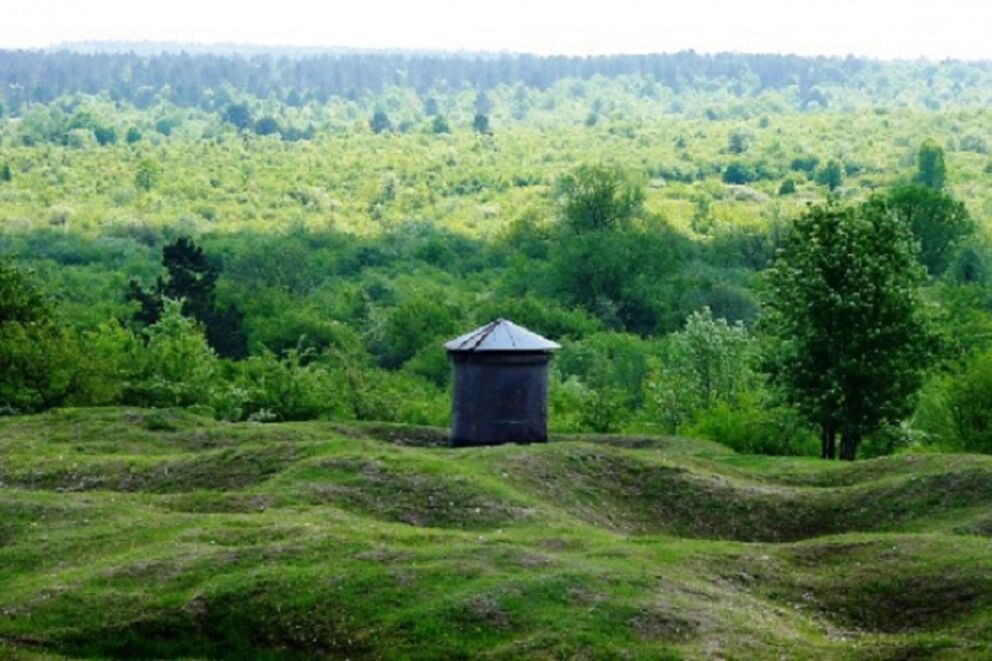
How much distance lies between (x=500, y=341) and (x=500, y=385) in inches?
40.7

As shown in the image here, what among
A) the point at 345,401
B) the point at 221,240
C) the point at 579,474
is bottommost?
the point at 221,240

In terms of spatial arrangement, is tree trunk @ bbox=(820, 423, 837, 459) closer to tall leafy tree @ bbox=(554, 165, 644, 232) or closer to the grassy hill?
the grassy hill

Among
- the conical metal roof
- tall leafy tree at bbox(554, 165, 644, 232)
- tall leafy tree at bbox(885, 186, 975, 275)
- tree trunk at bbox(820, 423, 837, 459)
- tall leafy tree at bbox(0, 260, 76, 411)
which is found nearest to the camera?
the conical metal roof

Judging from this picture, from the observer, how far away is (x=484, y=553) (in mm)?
30875

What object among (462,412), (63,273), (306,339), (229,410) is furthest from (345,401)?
(63,273)

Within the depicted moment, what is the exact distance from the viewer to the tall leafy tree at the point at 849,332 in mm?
50344

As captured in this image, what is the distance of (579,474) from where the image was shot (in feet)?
128

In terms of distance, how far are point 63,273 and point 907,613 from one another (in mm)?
131370

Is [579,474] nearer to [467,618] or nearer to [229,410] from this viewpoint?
[467,618]

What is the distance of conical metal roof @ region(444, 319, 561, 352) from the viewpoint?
140 feet

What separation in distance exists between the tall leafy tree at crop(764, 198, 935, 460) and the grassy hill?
742cm

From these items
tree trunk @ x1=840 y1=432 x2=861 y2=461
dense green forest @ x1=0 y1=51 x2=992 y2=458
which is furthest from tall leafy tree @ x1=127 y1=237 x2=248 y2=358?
tree trunk @ x1=840 y1=432 x2=861 y2=461

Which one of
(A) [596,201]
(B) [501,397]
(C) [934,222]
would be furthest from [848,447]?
(A) [596,201]

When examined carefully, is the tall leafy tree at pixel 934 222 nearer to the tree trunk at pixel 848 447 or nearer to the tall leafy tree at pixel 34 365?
the tree trunk at pixel 848 447
